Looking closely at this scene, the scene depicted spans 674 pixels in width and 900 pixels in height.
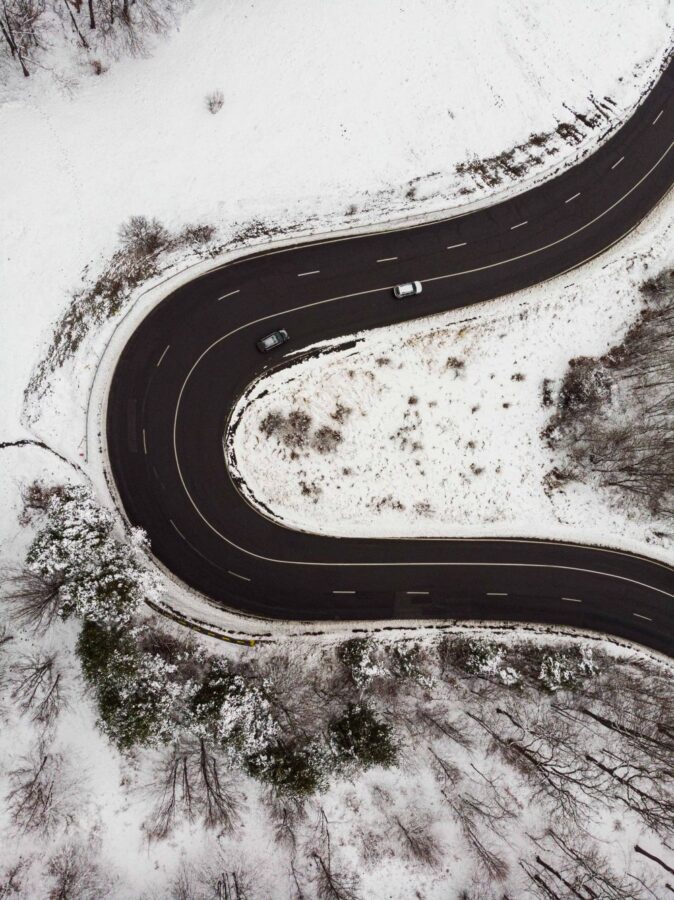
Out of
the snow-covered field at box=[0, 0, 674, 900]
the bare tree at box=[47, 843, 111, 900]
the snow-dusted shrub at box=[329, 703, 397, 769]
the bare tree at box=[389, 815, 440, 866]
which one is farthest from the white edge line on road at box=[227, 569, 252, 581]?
the bare tree at box=[47, 843, 111, 900]

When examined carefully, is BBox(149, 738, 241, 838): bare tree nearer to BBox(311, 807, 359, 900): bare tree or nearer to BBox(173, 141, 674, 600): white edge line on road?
BBox(311, 807, 359, 900): bare tree

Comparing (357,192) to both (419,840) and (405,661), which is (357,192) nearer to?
(405,661)

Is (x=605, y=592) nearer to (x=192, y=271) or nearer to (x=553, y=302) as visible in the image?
(x=553, y=302)

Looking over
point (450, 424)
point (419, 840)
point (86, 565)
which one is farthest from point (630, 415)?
point (86, 565)

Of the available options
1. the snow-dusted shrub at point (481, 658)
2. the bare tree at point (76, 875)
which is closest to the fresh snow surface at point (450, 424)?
the snow-dusted shrub at point (481, 658)

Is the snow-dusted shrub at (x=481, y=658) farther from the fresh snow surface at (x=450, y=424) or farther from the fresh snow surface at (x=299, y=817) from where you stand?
the fresh snow surface at (x=450, y=424)

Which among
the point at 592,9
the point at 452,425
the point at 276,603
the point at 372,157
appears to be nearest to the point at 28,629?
the point at 276,603
